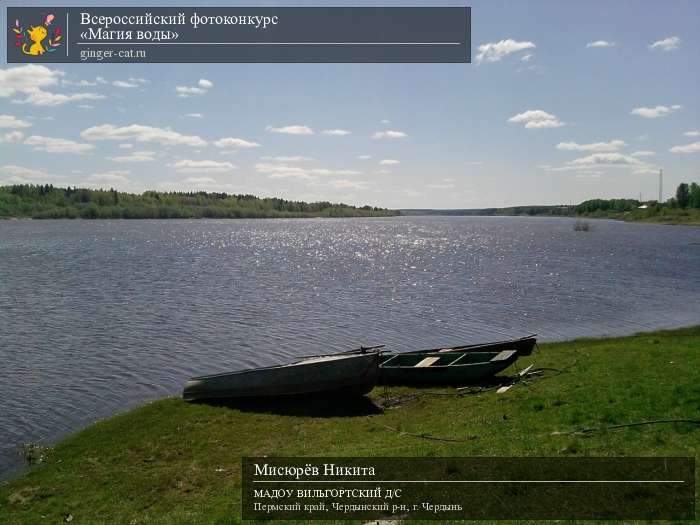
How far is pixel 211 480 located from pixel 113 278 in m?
56.8

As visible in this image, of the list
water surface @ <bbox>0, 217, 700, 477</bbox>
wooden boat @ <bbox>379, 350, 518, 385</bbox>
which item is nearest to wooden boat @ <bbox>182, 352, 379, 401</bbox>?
wooden boat @ <bbox>379, 350, 518, 385</bbox>

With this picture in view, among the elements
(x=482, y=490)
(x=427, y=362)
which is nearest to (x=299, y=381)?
(x=427, y=362)

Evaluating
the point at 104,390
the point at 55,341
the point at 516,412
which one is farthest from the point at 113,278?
the point at 516,412

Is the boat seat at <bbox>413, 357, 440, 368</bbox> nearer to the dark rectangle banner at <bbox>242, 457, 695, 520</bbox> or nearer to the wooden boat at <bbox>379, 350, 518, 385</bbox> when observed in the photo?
the wooden boat at <bbox>379, 350, 518, 385</bbox>

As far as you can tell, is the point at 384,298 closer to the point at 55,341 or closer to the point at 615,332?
the point at 615,332

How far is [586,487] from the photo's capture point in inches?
428

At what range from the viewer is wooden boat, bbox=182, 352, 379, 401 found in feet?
74.4

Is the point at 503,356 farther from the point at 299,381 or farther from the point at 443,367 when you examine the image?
the point at 299,381

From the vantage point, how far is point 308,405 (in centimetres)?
2275

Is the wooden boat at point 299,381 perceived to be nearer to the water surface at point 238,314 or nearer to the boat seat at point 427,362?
the water surface at point 238,314

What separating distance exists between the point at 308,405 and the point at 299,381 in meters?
1.16

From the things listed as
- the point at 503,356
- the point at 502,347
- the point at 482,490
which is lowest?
the point at 502,347

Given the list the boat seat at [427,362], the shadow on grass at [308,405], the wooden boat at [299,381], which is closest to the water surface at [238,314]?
the wooden boat at [299,381]

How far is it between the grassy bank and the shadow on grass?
0.44ft
